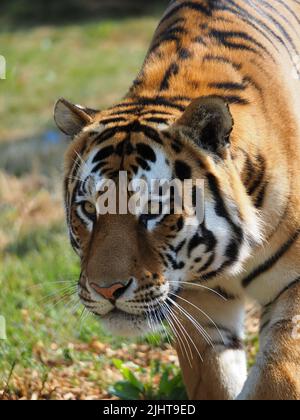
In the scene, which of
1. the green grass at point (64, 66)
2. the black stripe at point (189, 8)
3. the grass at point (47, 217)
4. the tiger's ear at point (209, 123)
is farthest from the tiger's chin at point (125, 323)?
the green grass at point (64, 66)

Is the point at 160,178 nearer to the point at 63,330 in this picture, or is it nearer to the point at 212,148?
the point at 212,148

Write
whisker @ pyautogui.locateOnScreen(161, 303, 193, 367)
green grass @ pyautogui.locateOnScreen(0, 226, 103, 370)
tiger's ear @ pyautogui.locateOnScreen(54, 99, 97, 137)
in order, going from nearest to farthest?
whisker @ pyautogui.locateOnScreen(161, 303, 193, 367) < tiger's ear @ pyautogui.locateOnScreen(54, 99, 97, 137) < green grass @ pyautogui.locateOnScreen(0, 226, 103, 370)

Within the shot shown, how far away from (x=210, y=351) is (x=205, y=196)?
0.78 m

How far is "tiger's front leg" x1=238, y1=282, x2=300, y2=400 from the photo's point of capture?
2.85 metres

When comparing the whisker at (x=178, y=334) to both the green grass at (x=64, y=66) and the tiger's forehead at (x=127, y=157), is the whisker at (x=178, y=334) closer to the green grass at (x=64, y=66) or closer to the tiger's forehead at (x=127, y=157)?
the tiger's forehead at (x=127, y=157)

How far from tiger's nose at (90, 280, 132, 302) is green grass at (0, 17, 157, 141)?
6.19 meters

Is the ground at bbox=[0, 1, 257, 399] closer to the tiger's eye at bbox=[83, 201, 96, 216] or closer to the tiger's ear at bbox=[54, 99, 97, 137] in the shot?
the tiger's eye at bbox=[83, 201, 96, 216]

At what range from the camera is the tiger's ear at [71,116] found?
3.14 meters

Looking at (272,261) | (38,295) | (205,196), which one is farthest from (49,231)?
(205,196)

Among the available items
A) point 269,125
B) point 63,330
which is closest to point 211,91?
point 269,125

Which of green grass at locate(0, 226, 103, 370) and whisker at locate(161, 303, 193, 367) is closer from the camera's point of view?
whisker at locate(161, 303, 193, 367)

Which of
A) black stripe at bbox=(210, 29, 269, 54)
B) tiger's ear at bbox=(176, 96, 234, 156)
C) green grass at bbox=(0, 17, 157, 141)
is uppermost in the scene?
green grass at bbox=(0, 17, 157, 141)

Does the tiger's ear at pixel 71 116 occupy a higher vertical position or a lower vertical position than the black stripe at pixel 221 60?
lower

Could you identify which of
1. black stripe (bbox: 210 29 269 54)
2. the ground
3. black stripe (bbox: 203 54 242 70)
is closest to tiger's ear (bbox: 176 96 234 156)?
black stripe (bbox: 203 54 242 70)
